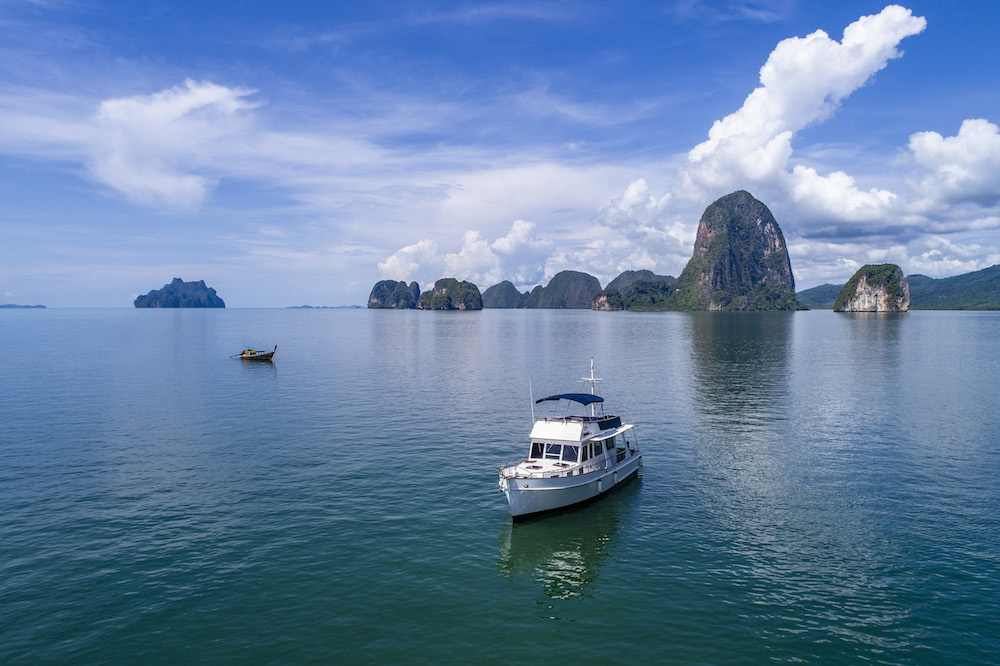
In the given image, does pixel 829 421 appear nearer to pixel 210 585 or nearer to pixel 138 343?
pixel 210 585

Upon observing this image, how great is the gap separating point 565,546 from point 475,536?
568 cm

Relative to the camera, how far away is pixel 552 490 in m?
35.8

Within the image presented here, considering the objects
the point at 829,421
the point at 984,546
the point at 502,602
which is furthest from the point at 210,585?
the point at 829,421

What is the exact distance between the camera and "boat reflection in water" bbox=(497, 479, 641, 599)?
2805 centimetres

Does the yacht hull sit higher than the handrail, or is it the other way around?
the handrail

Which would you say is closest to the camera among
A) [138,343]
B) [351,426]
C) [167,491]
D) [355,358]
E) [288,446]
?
[167,491]

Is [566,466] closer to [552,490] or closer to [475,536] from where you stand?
[552,490]

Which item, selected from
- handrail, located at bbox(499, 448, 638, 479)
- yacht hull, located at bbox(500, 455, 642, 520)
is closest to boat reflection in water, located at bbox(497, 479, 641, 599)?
yacht hull, located at bbox(500, 455, 642, 520)

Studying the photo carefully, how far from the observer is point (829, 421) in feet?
197

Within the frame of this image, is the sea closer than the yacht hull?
Yes

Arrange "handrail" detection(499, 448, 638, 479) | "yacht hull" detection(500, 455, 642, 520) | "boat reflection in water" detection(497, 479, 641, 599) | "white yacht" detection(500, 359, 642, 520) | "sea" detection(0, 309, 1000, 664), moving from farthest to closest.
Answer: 1. "handrail" detection(499, 448, 638, 479)
2. "white yacht" detection(500, 359, 642, 520)
3. "yacht hull" detection(500, 455, 642, 520)
4. "boat reflection in water" detection(497, 479, 641, 599)
5. "sea" detection(0, 309, 1000, 664)

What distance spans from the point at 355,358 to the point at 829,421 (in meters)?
94.0

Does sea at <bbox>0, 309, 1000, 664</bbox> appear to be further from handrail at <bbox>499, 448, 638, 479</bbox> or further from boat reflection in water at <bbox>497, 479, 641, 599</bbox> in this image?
handrail at <bbox>499, 448, 638, 479</bbox>

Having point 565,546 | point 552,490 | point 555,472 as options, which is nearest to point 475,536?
point 565,546
